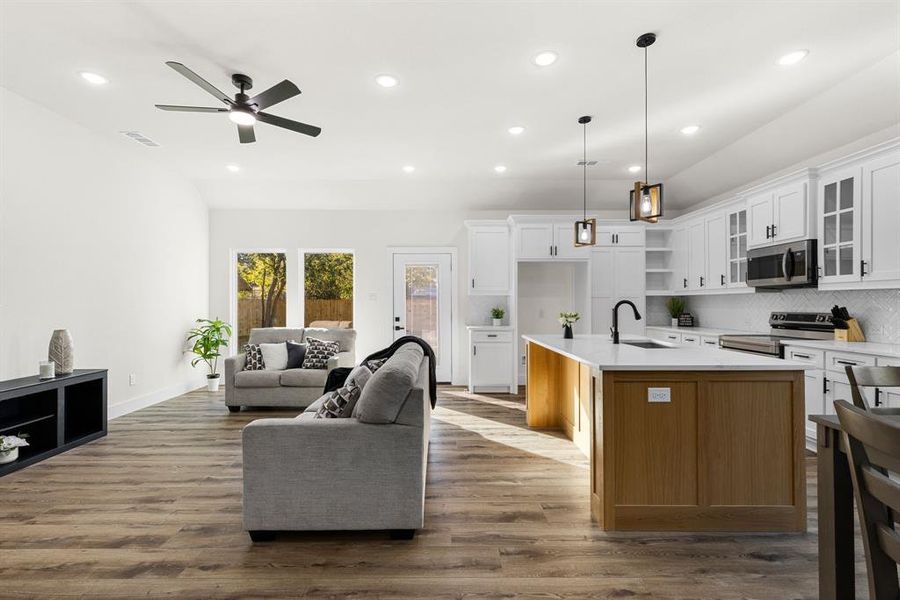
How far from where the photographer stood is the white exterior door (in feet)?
21.9

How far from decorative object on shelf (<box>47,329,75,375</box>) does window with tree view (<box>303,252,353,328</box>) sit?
318cm

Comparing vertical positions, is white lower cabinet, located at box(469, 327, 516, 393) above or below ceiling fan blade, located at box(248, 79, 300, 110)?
below

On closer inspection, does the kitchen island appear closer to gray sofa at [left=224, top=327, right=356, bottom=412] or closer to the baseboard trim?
gray sofa at [left=224, top=327, right=356, bottom=412]

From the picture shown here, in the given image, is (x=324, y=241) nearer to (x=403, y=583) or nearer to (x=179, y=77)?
(x=179, y=77)

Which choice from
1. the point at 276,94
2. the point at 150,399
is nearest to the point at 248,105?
the point at 276,94

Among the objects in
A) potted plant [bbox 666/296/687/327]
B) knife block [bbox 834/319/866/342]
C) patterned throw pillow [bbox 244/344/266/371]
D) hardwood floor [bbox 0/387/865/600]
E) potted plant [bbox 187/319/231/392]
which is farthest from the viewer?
potted plant [bbox 666/296/687/327]

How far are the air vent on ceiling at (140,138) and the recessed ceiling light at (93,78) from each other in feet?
3.72

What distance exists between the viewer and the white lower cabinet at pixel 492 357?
6012 mm

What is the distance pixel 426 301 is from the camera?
22.0ft

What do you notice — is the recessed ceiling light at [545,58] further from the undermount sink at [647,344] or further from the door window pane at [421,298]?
the door window pane at [421,298]

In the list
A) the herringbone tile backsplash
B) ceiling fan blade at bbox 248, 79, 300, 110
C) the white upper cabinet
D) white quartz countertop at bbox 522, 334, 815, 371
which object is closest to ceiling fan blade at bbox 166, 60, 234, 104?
ceiling fan blade at bbox 248, 79, 300, 110

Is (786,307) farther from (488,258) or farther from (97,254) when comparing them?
(97,254)

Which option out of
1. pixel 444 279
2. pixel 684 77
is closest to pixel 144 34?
pixel 684 77

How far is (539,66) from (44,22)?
9.98 ft
